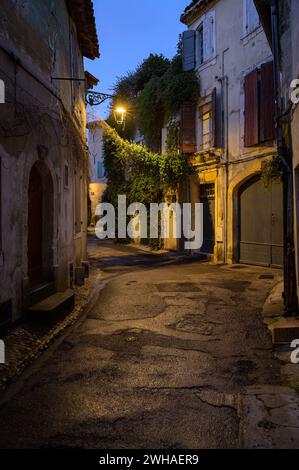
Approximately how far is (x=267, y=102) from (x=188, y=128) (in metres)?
4.66

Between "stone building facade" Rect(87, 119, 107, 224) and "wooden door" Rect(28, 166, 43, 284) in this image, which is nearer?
"wooden door" Rect(28, 166, 43, 284)

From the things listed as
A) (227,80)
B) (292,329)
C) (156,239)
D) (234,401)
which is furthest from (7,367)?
(156,239)

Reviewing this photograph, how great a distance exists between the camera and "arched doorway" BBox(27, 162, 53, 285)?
7496 mm

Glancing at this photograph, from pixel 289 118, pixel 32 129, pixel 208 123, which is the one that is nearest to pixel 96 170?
pixel 208 123

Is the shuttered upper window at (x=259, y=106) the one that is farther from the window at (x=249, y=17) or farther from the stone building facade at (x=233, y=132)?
the window at (x=249, y=17)

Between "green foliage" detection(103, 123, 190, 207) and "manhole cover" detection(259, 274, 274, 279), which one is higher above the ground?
"green foliage" detection(103, 123, 190, 207)

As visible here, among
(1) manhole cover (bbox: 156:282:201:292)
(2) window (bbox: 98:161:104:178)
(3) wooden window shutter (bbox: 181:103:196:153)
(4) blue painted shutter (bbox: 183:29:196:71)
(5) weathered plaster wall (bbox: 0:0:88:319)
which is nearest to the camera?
(5) weathered plaster wall (bbox: 0:0:88:319)

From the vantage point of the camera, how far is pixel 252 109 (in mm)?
13102

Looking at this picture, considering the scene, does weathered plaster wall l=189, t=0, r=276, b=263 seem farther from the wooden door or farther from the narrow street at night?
the wooden door

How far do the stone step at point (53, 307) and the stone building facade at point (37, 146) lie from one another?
0.19 metres

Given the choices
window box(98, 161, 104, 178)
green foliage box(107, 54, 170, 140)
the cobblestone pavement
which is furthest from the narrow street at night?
window box(98, 161, 104, 178)

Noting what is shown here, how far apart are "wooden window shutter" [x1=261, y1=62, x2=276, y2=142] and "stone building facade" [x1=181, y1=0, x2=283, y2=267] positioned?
30 mm

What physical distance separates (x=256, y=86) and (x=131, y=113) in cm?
1078

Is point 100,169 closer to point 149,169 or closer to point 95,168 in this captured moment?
point 95,168
